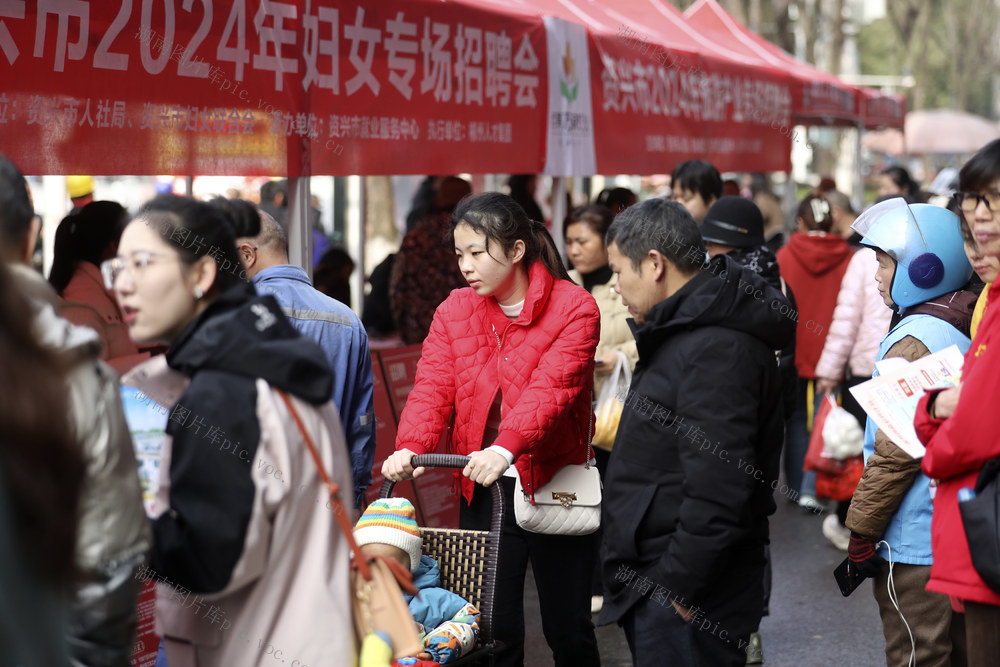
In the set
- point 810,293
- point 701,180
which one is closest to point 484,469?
point 701,180

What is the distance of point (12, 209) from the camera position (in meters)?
2.16

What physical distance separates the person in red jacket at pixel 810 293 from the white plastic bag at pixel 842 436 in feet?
4.19

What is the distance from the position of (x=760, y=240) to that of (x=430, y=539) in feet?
10.2

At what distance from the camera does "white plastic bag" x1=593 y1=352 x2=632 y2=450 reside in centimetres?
536

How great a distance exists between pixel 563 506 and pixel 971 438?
1.54 metres

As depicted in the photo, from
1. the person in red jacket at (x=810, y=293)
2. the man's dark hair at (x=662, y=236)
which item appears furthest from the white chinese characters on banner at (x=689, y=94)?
the man's dark hair at (x=662, y=236)

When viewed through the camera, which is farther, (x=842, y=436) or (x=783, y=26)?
(x=783, y=26)

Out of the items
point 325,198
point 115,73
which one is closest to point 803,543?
point 115,73

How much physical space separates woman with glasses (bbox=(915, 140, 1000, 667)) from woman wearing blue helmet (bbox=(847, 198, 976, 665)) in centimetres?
40

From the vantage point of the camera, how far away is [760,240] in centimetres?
Result: 586

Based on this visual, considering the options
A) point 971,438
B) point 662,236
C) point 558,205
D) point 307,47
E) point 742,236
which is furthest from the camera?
point 558,205

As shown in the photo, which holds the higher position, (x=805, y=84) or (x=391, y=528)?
(x=805, y=84)

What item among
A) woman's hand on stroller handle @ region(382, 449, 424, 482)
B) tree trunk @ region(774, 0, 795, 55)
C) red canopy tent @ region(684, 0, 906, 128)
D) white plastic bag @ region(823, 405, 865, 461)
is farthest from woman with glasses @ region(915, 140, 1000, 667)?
tree trunk @ region(774, 0, 795, 55)

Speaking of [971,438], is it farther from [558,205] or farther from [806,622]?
[558,205]
